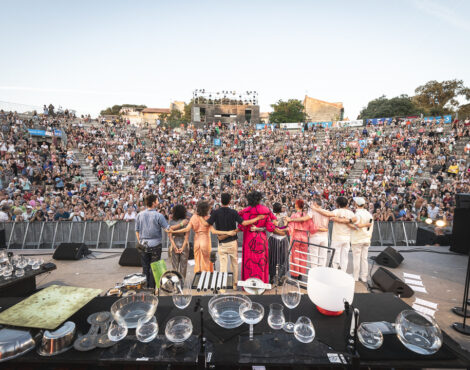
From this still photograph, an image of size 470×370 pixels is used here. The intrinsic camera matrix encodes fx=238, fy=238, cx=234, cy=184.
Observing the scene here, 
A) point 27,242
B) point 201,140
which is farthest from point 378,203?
point 201,140

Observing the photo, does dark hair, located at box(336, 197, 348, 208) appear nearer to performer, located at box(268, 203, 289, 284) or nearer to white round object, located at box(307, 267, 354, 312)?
performer, located at box(268, 203, 289, 284)

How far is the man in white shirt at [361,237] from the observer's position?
4.29 metres

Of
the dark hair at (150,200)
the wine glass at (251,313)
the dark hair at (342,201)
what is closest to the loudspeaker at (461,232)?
the dark hair at (342,201)

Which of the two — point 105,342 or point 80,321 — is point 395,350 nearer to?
point 105,342

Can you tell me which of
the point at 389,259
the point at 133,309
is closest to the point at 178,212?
the point at 133,309

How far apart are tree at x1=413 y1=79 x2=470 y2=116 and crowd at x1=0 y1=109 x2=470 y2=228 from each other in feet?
51.9

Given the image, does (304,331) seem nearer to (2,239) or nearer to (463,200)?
(463,200)

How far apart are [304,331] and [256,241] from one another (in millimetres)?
2437

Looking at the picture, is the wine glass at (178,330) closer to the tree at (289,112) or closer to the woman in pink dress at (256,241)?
the woman in pink dress at (256,241)

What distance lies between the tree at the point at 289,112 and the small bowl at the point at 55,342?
41.8 meters

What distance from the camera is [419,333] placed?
1407mm

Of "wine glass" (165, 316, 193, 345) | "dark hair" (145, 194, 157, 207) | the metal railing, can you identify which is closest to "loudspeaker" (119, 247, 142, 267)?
the metal railing

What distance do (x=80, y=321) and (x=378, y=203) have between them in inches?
429

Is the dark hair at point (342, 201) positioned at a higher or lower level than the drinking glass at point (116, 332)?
higher
